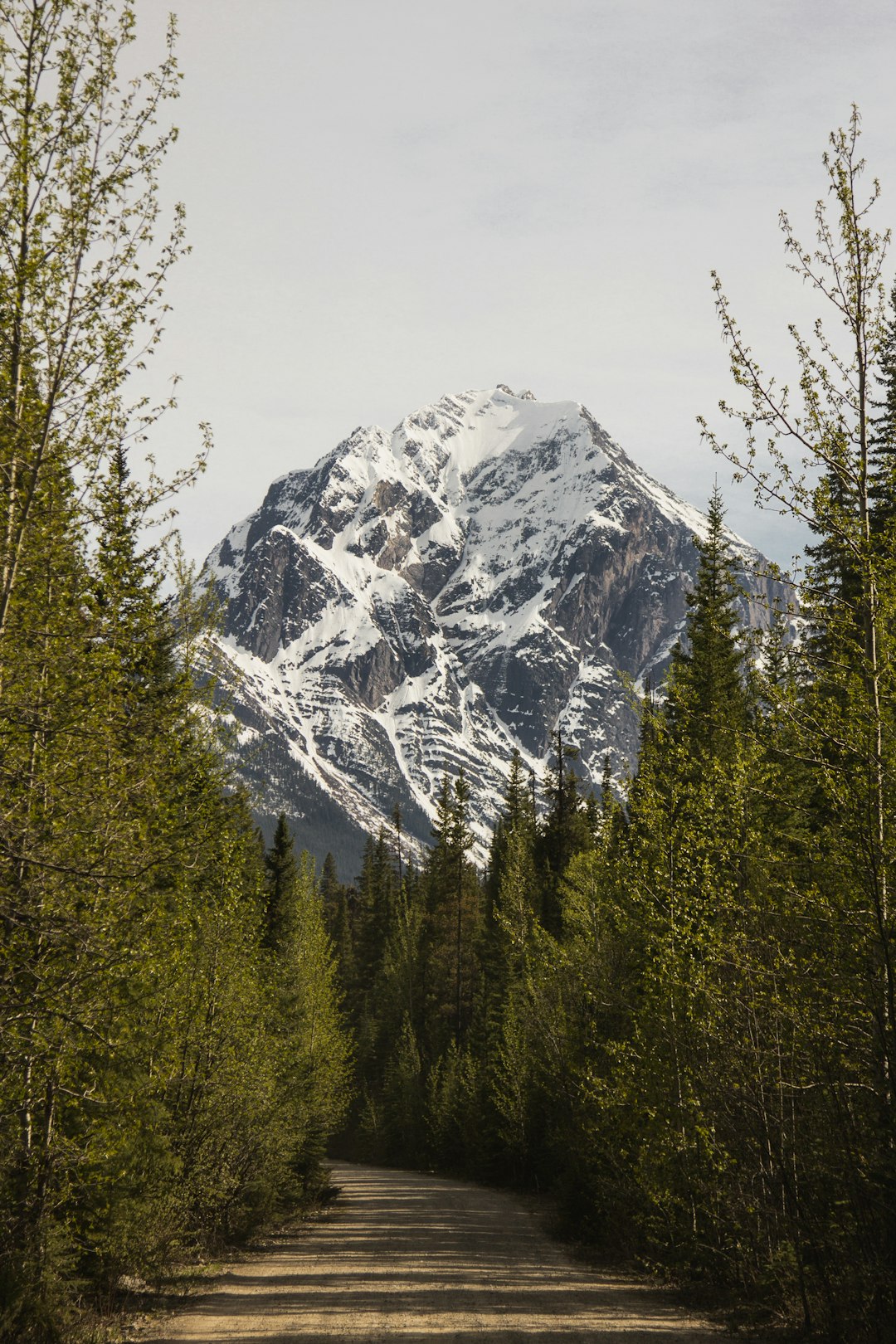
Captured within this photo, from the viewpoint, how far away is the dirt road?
11352mm

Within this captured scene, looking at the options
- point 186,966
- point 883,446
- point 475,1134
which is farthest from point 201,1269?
point 475,1134

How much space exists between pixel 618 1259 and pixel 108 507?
1480cm

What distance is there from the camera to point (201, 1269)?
52.2 feet

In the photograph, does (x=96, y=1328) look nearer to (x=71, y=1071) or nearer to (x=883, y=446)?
(x=71, y=1071)

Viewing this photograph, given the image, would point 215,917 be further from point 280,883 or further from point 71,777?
point 280,883

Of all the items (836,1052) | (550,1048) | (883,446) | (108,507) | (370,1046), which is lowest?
(370,1046)

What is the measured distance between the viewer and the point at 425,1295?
13.9m

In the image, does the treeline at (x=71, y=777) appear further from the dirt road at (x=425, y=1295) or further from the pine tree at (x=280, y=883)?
the pine tree at (x=280, y=883)

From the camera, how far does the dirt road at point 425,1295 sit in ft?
37.2

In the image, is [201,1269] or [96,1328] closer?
[96,1328]

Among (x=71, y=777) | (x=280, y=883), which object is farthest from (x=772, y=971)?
(x=280, y=883)

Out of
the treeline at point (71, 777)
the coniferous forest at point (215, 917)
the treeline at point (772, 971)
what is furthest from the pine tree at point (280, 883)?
the treeline at point (71, 777)

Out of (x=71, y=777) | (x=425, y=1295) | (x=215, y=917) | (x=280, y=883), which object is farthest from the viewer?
(x=280, y=883)

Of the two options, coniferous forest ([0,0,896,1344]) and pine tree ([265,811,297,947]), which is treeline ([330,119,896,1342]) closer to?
coniferous forest ([0,0,896,1344])
